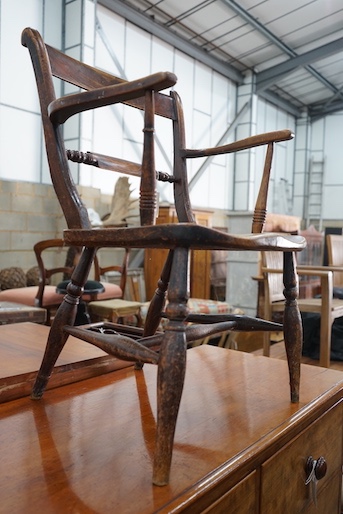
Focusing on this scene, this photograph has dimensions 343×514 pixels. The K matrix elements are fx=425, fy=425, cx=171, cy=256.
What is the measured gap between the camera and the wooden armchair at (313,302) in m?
2.67

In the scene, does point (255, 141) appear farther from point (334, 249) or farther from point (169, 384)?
point (334, 249)

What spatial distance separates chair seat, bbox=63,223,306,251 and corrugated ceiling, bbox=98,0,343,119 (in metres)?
5.04

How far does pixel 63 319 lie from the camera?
920 millimetres

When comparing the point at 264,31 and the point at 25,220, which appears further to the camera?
the point at 264,31

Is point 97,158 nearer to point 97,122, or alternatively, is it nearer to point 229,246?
point 229,246

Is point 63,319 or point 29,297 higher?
point 63,319

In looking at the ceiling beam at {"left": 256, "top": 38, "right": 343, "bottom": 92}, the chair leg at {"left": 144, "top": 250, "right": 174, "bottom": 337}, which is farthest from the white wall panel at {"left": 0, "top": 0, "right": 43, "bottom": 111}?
the ceiling beam at {"left": 256, "top": 38, "right": 343, "bottom": 92}

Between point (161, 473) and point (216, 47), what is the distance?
269 inches

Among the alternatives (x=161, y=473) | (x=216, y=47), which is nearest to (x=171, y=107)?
(x=161, y=473)

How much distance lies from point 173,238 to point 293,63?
7.16m

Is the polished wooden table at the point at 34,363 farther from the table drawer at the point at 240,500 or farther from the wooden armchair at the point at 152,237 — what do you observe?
the table drawer at the point at 240,500

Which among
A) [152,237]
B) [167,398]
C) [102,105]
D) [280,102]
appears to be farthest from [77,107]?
[280,102]

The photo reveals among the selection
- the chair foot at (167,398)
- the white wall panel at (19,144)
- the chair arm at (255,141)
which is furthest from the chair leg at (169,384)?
the white wall panel at (19,144)

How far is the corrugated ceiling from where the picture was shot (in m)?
5.47
